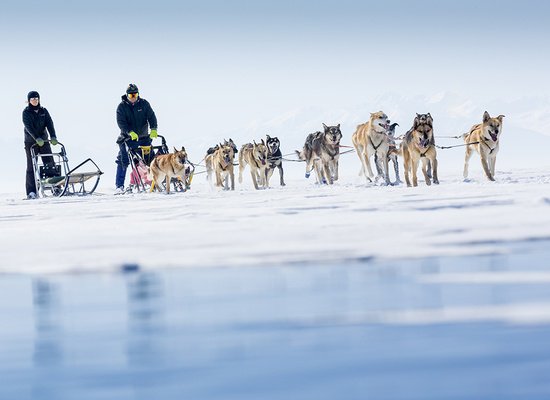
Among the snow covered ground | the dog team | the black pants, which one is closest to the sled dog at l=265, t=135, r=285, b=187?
the dog team

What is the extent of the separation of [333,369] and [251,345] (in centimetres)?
34

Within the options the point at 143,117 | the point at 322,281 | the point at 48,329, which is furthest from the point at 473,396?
the point at 143,117

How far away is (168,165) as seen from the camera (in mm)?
12656

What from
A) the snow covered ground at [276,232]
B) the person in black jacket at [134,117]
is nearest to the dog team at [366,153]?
the person in black jacket at [134,117]

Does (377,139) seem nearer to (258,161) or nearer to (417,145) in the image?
(417,145)

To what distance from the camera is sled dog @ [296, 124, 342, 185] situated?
13945 millimetres

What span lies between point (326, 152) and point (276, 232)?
28.2 ft

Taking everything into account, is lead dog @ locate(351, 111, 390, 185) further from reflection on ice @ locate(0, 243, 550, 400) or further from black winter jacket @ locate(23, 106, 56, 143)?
reflection on ice @ locate(0, 243, 550, 400)

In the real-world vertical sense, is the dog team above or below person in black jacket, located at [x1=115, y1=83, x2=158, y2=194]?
below

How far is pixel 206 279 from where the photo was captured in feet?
12.3

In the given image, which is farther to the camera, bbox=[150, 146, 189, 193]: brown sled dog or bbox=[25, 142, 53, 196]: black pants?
bbox=[25, 142, 53, 196]: black pants

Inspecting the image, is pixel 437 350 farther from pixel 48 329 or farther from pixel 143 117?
pixel 143 117

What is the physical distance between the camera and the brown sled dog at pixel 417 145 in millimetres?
11211

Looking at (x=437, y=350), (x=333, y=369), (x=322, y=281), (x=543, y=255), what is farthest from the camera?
(x=543, y=255)
